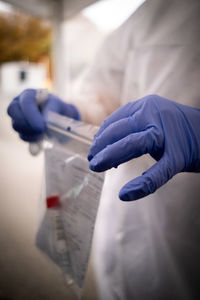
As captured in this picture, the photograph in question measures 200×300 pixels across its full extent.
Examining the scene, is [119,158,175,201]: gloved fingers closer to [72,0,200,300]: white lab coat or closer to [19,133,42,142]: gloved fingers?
[72,0,200,300]: white lab coat

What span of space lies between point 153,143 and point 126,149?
5 cm

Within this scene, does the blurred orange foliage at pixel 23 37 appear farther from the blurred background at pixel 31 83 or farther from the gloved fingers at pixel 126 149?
the gloved fingers at pixel 126 149

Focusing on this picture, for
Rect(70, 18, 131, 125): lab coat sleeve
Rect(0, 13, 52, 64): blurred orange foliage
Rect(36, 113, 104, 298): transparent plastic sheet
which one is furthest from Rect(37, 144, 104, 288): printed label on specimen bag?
Rect(0, 13, 52, 64): blurred orange foliage

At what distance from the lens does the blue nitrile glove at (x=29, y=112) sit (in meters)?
0.58

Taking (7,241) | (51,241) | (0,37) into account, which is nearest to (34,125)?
(51,241)

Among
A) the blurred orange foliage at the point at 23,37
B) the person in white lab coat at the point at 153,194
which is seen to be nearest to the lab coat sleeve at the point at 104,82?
the person in white lab coat at the point at 153,194

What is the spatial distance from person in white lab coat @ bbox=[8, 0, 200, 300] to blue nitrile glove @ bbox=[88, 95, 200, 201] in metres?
0.13

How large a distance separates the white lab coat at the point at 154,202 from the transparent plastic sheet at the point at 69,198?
0.23 ft

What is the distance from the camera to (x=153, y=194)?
0.58 meters

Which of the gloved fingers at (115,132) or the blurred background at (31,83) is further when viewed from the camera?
the blurred background at (31,83)

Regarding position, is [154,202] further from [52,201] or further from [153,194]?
[52,201]

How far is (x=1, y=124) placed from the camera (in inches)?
66.0

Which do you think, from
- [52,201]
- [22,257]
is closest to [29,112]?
[52,201]

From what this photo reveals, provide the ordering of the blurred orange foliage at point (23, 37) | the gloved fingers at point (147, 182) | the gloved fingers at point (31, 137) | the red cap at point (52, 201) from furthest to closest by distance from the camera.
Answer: the blurred orange foliage at point (23, 37), the gloved fingers at point (31, 137), the red cap at point (52, 201), the gloved fingers at point (147, 182)
